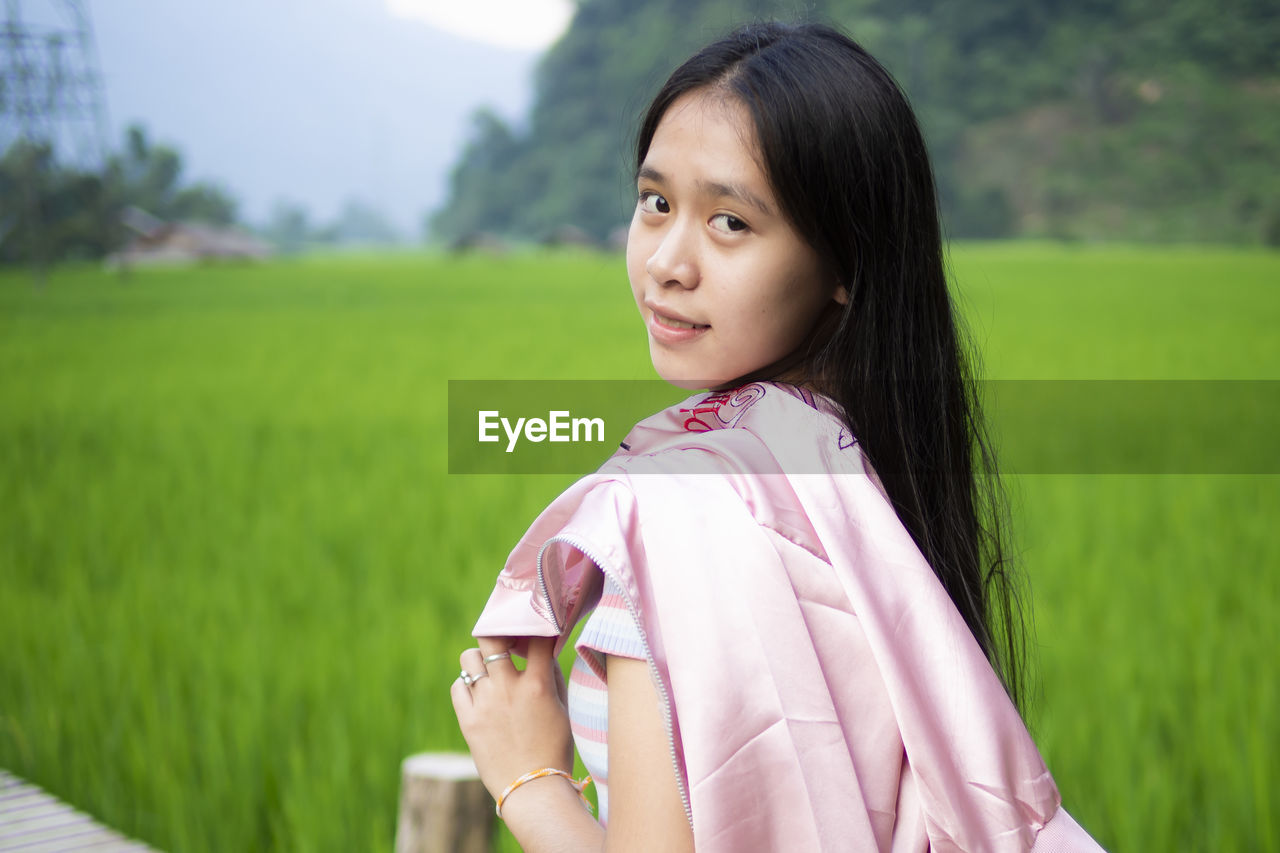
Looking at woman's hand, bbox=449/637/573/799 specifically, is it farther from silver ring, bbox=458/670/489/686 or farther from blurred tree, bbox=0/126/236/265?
blurred tree, bbox=0/126/236/265

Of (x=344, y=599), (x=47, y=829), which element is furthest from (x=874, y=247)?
(x=344, y=599)

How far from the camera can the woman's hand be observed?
2.66ft

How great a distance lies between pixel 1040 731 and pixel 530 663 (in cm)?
167

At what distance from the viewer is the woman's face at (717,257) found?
2.61 ft

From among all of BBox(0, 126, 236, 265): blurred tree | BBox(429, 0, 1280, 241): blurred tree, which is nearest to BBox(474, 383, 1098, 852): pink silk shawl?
BBox(0, 126, 236, 265): blurred tree

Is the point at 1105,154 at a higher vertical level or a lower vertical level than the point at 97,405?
higher

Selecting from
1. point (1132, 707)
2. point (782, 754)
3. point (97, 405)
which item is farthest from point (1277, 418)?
point (97, 405)

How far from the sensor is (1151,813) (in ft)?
6.20

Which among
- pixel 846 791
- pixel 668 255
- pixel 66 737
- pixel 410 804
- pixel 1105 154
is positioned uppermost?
pixel 1105 154

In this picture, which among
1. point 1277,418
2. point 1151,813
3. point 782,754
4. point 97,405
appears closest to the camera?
point 782,754

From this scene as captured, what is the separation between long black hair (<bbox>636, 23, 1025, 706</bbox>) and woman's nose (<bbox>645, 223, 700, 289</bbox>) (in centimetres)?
7

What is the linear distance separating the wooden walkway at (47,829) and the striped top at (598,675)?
811 mm

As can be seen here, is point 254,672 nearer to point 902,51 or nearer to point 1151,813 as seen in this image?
point 1151,813

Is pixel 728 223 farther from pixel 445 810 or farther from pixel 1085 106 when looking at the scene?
pixel 1085 106
